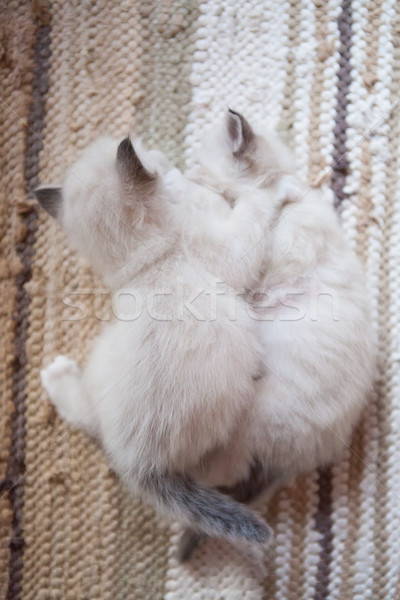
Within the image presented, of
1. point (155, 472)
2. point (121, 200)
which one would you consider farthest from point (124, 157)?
point (155, 472)

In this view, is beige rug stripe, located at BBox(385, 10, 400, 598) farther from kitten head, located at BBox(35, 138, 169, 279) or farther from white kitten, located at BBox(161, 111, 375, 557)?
kitten head, located at BBox(35, 138, 169, 279)

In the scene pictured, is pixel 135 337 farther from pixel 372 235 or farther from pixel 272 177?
pixel 372 235

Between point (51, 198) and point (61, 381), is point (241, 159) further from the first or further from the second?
point (61, 381)

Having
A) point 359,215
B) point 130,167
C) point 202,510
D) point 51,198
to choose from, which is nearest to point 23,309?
point 51,198

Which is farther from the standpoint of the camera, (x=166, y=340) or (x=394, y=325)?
(x=394, y=325)

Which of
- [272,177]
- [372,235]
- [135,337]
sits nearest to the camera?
[135,337]

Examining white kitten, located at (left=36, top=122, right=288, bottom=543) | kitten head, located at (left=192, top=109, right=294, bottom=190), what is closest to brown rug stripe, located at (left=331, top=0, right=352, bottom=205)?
kitten head, located at (left=192, top=109, right=294, bottom=190)
